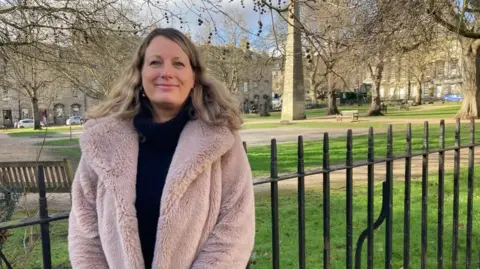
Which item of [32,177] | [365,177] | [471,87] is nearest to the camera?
[32,177]

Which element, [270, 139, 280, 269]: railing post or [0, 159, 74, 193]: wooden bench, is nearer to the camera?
[270, 139, 280, 269]: railing post

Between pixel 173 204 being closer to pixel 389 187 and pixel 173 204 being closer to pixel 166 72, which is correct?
pixel 166 72

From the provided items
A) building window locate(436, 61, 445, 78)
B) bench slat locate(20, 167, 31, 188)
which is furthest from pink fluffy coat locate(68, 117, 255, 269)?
building window locate(436, 61, 445, 78)

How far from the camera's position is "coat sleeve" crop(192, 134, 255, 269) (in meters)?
1.75

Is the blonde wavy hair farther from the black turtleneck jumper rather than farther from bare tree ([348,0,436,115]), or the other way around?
bare tree ([348,0,436,115])

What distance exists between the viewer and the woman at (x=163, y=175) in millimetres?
1723

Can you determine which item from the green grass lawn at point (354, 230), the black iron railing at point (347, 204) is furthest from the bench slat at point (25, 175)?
the black iron railing at point (347, 204)

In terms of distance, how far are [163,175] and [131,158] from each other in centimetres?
15

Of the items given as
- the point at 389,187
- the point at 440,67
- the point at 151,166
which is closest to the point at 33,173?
the point at 151,166

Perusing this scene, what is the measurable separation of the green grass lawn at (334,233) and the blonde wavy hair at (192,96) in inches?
105

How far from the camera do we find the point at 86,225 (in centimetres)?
178

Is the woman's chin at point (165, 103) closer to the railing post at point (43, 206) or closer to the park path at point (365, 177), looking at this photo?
the railing post at point (43, 206)

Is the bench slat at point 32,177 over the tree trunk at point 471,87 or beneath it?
beneath

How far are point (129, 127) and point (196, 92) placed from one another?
13.3 inches
